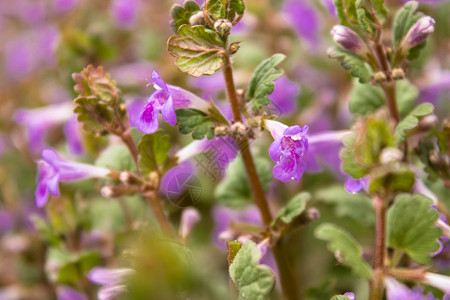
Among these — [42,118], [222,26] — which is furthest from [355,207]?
[42,118]

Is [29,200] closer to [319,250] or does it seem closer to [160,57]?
[160,57]

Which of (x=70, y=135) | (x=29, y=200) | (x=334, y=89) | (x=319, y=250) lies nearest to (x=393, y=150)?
(x=319, y=250)

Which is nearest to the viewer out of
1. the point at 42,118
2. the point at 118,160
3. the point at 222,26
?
the point at 222,26

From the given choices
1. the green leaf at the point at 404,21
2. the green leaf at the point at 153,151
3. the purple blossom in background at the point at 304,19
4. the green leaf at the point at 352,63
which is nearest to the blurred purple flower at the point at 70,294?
the green leaf at the point at 153,151

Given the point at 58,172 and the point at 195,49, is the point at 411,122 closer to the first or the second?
the point at 195,49

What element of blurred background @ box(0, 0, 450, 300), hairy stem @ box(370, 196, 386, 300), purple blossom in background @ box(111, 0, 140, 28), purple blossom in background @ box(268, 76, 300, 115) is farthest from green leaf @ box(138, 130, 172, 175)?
purple blossom in background @ box(111, 0, 140, 28)

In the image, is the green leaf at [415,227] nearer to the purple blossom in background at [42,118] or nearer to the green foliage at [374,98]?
the green foliage at [374,98]
